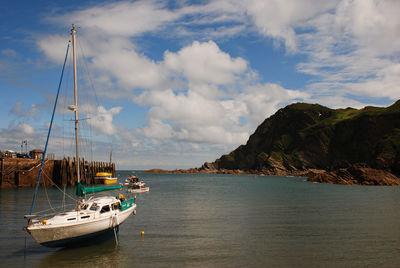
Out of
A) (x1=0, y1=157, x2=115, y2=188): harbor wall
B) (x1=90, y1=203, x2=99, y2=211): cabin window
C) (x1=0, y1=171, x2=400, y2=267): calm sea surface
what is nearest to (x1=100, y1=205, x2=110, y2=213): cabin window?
(x1=90, y1=203, x2=99, y2=211): cabin window

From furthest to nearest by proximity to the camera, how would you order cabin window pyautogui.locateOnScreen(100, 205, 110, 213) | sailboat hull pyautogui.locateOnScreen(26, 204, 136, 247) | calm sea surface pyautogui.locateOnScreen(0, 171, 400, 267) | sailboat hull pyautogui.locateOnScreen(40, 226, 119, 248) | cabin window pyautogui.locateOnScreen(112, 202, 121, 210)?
cabin window pyautogui.locateOnScreen(112, 202, 121, 210)
cabin window pyautogui.locateOnScreen(100, 205, 110, 213)
sailboat hull pyautogui.locateOnScreen(40, 226, 119, 248)
sailboat hull pyautogui.locateOnScreen(26, 204, 136, 247)
calm sea surface pyautogui.locateOnScreen(0, 171, 400, 267)

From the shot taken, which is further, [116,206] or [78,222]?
[116,206]

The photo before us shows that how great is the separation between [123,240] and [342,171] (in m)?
98.5

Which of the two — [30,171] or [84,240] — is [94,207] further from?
[30,171]

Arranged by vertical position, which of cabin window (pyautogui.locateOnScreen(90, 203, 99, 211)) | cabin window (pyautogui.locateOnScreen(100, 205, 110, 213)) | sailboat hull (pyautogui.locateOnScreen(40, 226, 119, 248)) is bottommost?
sailboat hull (pyautogui.locateOnScreen(40, 226, 119, 248))

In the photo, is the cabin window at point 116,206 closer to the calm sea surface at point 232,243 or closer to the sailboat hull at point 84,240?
the sailboat hull at point 84,240

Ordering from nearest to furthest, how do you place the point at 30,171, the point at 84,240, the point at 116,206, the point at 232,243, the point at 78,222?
the point at 78,222
the point at 84,240
the point at 232,243
the point at 116,206
the point at 30,171

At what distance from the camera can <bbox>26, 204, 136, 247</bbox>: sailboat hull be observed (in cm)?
2144

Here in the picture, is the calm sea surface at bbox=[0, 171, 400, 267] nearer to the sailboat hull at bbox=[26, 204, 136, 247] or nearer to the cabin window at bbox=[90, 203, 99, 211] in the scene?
the sailboat hull at bbox=[26, 204, 136, 247]

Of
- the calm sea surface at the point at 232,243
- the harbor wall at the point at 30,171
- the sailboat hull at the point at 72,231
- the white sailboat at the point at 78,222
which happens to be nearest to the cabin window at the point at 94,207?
the white sailboat at the point at 78,222

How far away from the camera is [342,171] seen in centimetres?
10875

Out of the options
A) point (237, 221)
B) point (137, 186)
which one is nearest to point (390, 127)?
point (137, 186)

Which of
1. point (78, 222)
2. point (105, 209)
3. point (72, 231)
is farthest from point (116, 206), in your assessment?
point (72, 231)

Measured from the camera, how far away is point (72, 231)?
22.4 metres
